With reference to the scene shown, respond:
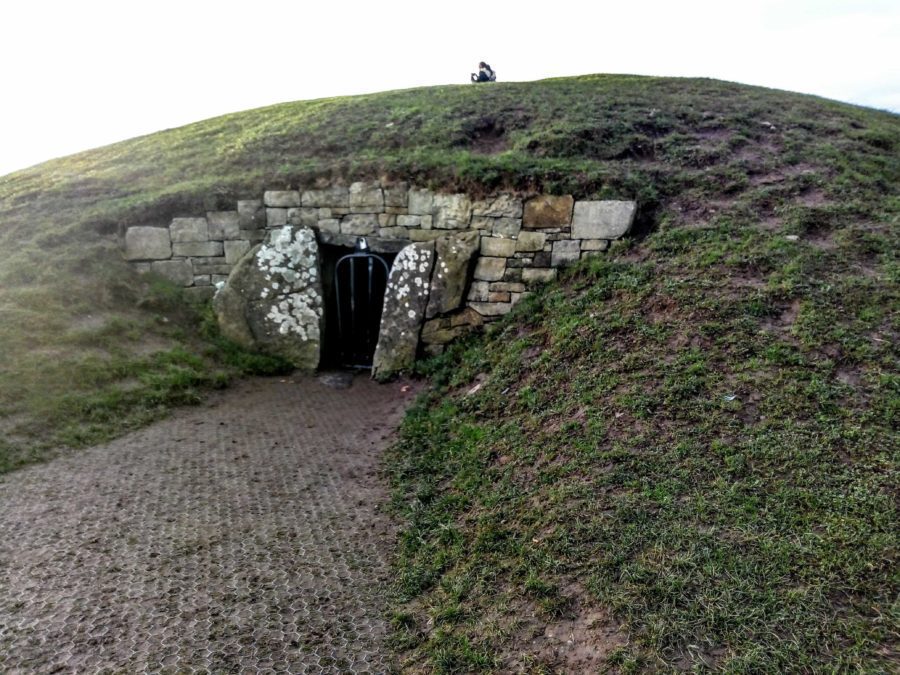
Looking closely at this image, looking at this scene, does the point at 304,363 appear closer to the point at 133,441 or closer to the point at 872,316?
the point at 133,441

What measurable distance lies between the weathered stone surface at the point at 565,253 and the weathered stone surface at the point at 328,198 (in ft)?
10.2

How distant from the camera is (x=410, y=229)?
7918 mm

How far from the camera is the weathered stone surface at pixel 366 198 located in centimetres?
795

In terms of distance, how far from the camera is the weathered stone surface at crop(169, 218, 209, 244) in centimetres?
827

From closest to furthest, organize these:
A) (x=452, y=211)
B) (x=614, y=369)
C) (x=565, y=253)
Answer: (x=614, y=369), (x=565, y=253), (x=452, y=211)

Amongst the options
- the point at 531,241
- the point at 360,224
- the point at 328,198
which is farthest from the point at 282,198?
the point at 531,241

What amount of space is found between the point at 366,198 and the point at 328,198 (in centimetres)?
60

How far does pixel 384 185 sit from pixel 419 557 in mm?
5560

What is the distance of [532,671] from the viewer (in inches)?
109

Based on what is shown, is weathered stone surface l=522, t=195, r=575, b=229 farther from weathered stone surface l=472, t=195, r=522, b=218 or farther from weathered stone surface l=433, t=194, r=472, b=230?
weathered stone surface l=433, t=194, r=472, b=230

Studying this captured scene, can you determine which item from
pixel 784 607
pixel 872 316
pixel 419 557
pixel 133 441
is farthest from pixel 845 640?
pixel 133 441

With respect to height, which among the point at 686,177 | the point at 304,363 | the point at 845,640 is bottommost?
the point at 304,363

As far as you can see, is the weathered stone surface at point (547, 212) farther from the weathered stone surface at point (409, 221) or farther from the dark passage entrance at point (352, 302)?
the dark passage entrance at point (352, 302)

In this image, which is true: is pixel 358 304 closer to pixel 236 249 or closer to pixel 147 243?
pixel 236 249
